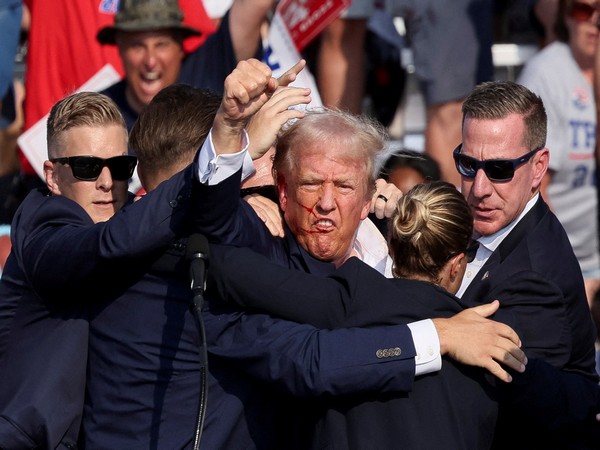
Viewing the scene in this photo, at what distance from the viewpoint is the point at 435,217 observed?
4.04 meters

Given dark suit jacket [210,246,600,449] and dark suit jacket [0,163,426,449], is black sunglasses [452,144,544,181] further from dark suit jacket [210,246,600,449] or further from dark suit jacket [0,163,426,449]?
dark suit jacket [0,163,426,449]

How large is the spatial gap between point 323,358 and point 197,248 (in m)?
0.48

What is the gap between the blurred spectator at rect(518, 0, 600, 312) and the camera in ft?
25.0

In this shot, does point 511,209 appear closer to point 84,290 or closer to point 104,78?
point 84,290

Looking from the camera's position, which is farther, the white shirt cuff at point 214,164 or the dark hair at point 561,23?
the dark hair at point 561,23

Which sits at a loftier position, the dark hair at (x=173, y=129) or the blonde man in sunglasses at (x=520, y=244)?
the dark hair at (x=173, y=129)

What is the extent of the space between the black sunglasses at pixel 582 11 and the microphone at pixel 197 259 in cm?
416

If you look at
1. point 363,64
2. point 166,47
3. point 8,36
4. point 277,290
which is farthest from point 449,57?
point 277,290

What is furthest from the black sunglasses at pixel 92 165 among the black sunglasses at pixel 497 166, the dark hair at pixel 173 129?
the black sunglasses at pixel 497 166

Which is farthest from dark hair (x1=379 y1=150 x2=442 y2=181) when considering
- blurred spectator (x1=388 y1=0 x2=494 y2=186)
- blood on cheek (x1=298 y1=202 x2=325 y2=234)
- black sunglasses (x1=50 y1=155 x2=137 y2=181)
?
blood on cheek (x1=298 y1=202 x2=325 y2=234)

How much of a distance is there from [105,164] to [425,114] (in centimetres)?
365

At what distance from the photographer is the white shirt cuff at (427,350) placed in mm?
3859

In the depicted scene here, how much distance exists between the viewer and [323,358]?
3836 millimetres

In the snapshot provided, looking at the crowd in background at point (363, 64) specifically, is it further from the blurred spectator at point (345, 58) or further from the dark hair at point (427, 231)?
the dark hair at point (427, 231)
